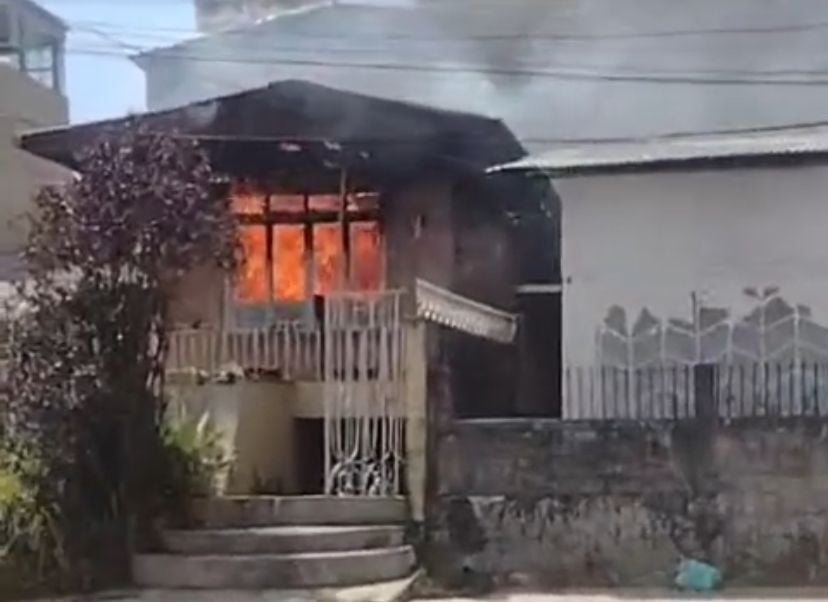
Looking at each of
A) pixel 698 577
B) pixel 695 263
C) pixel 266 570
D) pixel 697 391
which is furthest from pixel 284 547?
pixel 695 263

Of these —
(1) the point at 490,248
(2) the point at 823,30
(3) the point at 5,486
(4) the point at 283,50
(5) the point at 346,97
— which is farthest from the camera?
(4) the point at 283,50

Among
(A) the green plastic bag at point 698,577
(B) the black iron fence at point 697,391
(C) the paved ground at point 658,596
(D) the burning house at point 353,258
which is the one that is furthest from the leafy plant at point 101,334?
(A) the green plastic bag at point 698,577

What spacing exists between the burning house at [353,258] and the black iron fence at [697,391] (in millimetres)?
1236

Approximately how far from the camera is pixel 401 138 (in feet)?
55.4

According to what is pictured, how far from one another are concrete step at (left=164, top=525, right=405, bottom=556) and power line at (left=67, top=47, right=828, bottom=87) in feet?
41.2

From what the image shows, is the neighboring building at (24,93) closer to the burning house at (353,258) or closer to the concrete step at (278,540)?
the burning house at (353,258)

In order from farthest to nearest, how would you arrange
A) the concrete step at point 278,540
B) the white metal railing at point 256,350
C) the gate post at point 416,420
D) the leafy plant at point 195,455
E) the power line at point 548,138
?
1. the power line at point 548,138
2. the white metal railing at point 256,350
3. the leafy plant at point 195,455
4. the gate post at point 416,420
5. the concrete step at point 278,540

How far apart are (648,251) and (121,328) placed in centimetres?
575

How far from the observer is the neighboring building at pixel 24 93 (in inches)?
981

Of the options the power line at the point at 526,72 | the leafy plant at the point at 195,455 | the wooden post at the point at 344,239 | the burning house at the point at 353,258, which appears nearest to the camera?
the leafy plant at the point at 195,455

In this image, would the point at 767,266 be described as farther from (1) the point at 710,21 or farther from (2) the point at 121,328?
(1) the point at 710,21

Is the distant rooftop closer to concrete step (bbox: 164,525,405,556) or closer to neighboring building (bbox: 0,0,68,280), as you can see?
neighboring building (bbox: 0,0,68,280)

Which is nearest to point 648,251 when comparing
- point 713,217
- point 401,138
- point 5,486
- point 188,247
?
point 713,217

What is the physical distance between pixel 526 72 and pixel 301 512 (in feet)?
44.0
